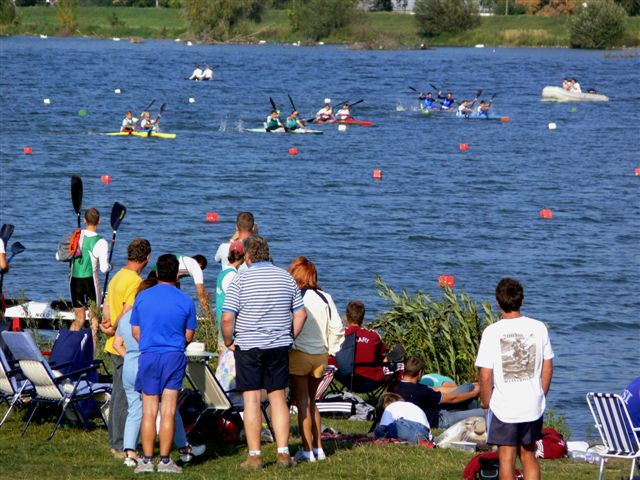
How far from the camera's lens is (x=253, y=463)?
8727 mm

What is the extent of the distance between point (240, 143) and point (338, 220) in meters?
16.1

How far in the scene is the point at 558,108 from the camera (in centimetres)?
5922

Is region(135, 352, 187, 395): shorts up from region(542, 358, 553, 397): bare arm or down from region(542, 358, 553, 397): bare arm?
down

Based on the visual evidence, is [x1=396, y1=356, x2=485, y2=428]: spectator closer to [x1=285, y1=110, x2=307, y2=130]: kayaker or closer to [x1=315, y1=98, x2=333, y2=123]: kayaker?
[x1=285, y1=110, x2=307, y2=130]: kayaker

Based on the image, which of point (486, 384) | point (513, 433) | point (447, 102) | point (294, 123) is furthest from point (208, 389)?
point (447, 102)

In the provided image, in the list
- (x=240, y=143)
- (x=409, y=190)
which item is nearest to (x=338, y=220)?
(x=409, y=190)

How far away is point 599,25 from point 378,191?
74.6 m

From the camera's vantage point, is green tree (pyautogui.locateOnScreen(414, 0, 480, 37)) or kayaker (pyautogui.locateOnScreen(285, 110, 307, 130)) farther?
green tree (pyautogui.locateOnScreen(414, 0, 480, 37))

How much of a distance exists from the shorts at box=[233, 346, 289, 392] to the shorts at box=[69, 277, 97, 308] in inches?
224

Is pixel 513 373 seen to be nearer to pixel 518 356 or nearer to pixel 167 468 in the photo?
pixel 518 356

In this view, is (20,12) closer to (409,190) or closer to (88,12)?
(88,12)

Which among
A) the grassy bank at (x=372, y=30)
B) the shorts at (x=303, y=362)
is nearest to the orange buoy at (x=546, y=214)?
the shorts at (x=303, y=362)

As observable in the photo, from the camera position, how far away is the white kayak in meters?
61.5

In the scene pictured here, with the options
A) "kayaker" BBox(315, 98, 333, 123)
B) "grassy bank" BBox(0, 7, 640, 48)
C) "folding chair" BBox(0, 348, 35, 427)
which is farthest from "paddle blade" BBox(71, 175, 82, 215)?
"grassy bank" BBox(0, 7, 640, 48)
